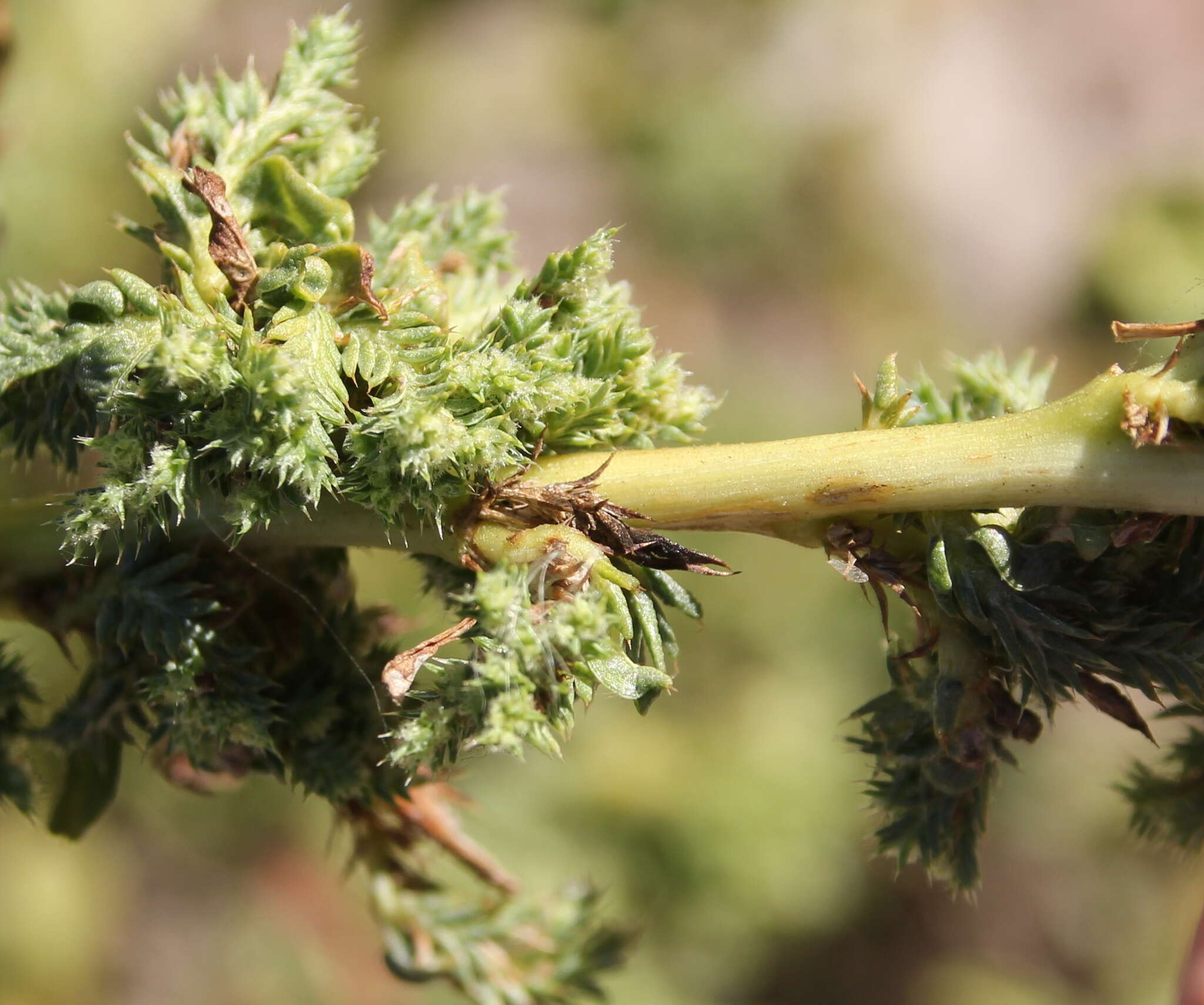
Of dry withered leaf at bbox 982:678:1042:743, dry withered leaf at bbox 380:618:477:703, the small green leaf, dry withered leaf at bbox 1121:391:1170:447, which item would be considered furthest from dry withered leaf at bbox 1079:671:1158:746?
the small green leaf

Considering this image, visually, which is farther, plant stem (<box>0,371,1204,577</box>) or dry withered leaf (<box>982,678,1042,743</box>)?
dry withered leaf (<box>982,678,1042,743</box>)

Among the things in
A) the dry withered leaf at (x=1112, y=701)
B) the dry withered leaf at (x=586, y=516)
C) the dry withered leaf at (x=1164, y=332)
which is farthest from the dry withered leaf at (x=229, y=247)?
the dry withered leaf at (x=1112, y=701)

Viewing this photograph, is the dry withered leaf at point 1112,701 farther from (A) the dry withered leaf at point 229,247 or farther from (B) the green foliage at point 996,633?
(A) the dry withered leaf at point 229,247

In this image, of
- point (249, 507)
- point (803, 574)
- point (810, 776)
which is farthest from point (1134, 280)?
point (249, 507)

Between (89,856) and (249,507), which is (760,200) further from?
(249,507)

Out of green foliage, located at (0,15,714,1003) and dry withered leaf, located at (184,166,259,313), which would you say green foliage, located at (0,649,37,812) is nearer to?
green foliage, located at (0,15,714,1003)
